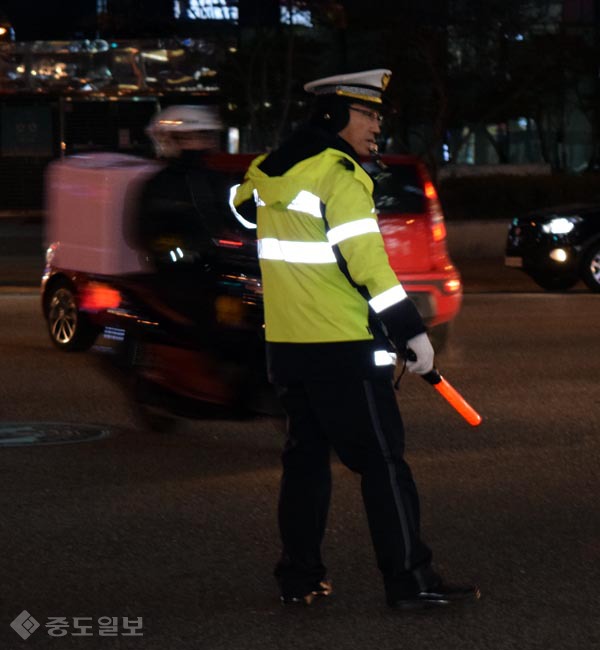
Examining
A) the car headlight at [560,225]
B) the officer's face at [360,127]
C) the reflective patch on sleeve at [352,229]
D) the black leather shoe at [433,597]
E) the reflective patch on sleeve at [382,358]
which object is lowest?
the car headlight at [560,225]

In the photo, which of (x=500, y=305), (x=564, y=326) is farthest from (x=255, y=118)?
(x=564, y=326)

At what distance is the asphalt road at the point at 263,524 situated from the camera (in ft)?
17.7

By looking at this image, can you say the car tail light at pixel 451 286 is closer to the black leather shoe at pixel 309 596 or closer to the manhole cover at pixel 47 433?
the manhole cover at pixel 47 433

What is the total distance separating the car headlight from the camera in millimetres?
18344

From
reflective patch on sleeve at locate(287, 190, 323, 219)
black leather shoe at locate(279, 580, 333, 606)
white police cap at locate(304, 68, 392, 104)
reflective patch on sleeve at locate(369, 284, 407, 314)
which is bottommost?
black leather shoe at locate(279, 580, 333, 606)

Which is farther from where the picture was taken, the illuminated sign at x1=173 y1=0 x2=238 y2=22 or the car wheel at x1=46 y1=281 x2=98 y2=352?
the illuminated sign at x1=173 y1=0 x2=238 y2=22

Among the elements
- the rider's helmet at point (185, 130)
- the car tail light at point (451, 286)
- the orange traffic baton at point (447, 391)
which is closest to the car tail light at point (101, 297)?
the rider's helmet at point (185, 130)

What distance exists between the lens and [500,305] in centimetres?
1692

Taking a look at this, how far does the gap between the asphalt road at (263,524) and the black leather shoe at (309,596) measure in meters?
0.05

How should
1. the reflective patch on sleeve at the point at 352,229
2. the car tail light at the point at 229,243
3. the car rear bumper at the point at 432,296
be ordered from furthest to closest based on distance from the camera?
the car rear bumper at the point at 432,296 → the car tail light at the point at 229,243 → the reflective patch on sleeve at the point at 352,229

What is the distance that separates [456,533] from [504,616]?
4.21 ft

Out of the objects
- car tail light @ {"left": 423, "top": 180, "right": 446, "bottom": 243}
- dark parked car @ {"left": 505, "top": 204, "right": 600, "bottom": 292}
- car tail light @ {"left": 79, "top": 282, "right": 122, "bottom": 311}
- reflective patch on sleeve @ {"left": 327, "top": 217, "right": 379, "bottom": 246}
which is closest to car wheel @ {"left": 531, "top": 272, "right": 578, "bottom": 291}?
dark parked car @ {"left": 505, "top": 204, "right": 600, "bottom": 292}

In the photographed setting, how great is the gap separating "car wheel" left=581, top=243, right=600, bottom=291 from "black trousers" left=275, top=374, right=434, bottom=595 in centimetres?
1309

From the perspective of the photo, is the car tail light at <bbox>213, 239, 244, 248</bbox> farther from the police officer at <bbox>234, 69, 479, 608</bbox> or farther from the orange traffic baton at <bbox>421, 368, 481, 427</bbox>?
the police officer at <bbox>234, 69, 479, 608</bbox>
